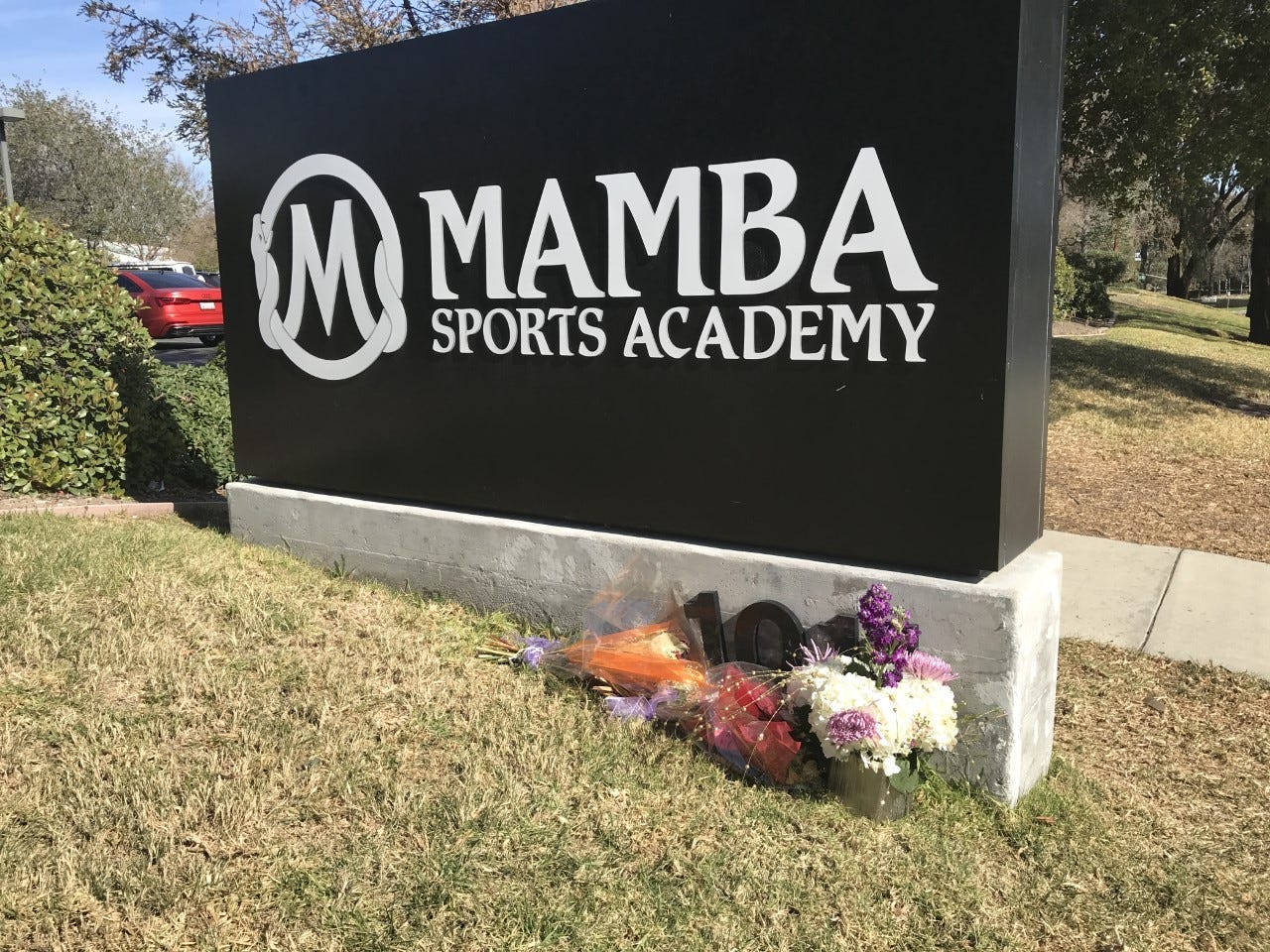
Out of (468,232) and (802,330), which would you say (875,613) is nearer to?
(802,330)

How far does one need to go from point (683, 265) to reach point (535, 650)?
171cm

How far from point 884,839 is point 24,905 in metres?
2.42

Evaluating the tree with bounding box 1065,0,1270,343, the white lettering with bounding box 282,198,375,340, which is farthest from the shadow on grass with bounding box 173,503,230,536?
the tree with bounding box 1065,0,1270,343

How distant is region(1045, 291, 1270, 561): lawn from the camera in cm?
703

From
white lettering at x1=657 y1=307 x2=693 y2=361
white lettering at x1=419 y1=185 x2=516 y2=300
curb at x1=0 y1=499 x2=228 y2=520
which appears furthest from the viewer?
curb at x1=0 y1=499 x2=228 y2=520

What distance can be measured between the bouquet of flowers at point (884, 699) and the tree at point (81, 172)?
32.4m

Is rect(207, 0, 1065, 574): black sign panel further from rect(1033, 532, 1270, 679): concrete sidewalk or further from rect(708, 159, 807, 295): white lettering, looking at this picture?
rect(1033, 532, 1270, 679): concrete sidewalk

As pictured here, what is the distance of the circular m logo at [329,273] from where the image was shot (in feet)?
16.4

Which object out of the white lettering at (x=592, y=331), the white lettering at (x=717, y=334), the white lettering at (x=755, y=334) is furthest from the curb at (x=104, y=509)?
the white lettering at (x=755, y=334)

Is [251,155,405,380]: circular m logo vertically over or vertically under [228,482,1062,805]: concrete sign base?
over

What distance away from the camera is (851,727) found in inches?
125

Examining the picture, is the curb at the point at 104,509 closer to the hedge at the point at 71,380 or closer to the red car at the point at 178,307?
the hedge at the point at 71,380

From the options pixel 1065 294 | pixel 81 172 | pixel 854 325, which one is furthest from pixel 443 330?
pixel 81 172

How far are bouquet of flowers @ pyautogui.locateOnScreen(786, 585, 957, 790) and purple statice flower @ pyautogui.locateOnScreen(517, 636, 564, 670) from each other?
1206mm
